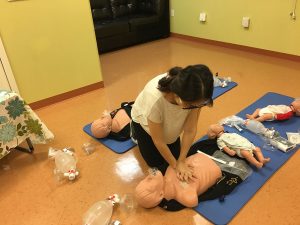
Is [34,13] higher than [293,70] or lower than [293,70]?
higher

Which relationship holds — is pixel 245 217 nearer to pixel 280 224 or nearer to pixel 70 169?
pixel 280 224

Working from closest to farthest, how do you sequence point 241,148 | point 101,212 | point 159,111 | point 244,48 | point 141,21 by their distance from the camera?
point 159,111, point 101,212, point 241,148, point 244,48, point 141,21

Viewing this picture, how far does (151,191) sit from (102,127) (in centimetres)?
81

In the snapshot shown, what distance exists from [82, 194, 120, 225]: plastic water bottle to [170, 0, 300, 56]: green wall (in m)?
2.88

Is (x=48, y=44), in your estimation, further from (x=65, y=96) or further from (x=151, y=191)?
(x=151, y=191)

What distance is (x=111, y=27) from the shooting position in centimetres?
411

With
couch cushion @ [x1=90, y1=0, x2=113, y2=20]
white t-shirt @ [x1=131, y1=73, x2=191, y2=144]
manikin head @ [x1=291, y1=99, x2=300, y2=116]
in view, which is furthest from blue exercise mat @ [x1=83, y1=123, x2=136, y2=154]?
couch cushion @ [x1=90, y1=0, x2=113, y2=20]

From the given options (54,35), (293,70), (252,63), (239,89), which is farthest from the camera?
(252,63)

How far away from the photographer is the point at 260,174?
1.71m

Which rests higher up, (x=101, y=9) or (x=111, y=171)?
(x=101, y=9)

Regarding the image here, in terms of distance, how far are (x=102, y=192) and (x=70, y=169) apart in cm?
29

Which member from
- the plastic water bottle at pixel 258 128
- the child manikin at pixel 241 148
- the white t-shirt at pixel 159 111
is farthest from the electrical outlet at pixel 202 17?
the white t-shirt at pixel 159 111

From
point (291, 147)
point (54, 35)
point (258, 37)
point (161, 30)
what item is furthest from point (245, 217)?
point (161, 30)

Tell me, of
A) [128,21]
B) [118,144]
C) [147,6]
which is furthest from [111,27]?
[118,144]
